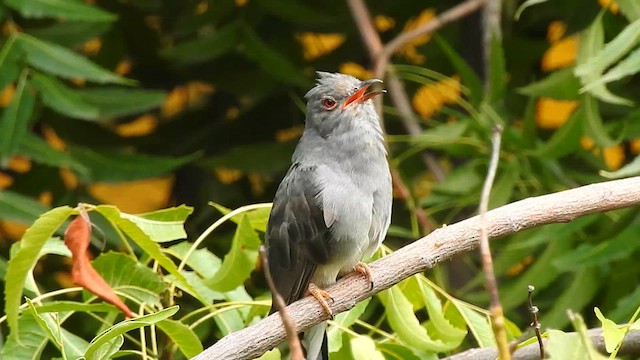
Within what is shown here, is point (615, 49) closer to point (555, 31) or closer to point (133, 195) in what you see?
point (555, 31)

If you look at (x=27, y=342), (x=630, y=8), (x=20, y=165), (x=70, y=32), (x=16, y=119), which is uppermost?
(x=630, y=8)

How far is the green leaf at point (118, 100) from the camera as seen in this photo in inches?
163

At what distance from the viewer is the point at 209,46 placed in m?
4.43

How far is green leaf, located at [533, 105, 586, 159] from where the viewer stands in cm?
373

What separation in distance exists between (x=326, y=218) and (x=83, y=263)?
0.76m

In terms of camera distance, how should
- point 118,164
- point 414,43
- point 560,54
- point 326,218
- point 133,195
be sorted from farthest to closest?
point 133,195, point 560,54, point 414,43, point 118,164, point 326,218

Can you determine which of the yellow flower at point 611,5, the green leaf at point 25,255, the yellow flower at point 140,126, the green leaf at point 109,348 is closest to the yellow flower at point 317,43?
the yellow flower at point 140,126

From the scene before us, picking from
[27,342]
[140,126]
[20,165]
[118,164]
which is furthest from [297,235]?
[140,126]

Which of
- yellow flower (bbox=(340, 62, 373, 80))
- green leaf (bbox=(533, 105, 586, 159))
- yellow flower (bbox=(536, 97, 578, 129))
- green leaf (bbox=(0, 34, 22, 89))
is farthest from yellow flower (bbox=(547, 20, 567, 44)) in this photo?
green leaf (bbox=(0, 34, 22, 89))

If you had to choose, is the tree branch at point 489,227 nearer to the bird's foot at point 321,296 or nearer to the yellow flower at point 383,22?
the bird's foot at point 321,296

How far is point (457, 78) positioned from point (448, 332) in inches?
86.6

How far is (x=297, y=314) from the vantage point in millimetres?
2805

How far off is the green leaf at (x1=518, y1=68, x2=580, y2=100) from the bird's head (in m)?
0.67

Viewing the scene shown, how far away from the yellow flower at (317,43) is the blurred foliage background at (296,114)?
0.07 ft
